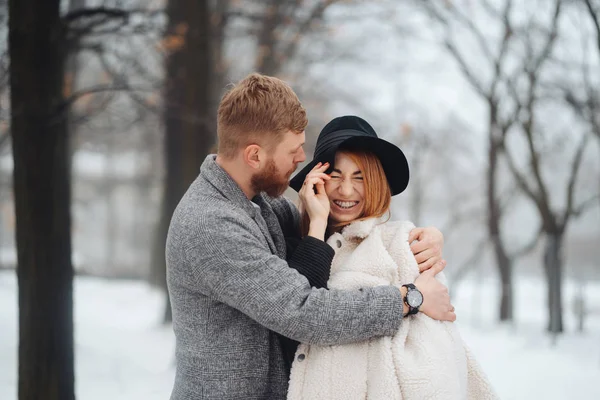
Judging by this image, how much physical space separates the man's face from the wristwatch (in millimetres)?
638

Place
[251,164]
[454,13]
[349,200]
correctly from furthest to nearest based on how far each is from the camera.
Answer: [454,13] < [349,200] < [251,164]

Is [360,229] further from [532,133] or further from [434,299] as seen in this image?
[532,133]

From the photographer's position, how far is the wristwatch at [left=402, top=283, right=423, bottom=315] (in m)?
2.12

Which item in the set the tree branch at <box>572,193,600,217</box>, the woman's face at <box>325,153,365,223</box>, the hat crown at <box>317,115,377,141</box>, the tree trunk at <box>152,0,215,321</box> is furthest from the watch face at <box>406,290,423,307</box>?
the tree branch at <box>572,193,600,217</box>

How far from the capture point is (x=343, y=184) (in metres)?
2.41

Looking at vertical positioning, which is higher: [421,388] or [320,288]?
[320,288]

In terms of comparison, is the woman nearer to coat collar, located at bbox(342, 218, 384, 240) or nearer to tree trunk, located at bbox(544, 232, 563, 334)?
coat collar, located at bbox(342, 218, 384, 240)

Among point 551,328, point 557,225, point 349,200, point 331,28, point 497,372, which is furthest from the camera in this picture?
point 331,28

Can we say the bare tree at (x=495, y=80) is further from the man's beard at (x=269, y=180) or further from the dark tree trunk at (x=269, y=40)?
the man's beard at (x=269, y=180)

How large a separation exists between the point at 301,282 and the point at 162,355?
5682 millimetres

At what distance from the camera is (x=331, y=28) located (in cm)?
1105

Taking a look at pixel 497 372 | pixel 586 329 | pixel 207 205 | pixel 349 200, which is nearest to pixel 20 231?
pixel 207 205

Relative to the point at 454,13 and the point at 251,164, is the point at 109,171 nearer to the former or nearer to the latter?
the point at 454,13

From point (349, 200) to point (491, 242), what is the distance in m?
8.52
